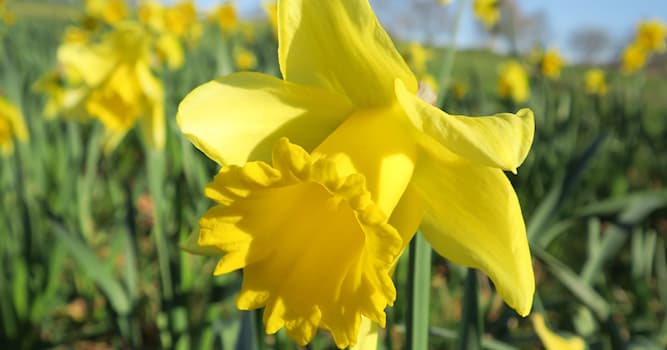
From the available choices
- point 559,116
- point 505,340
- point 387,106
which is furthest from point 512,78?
point 387,106

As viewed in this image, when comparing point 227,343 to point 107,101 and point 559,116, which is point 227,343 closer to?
point 107,101

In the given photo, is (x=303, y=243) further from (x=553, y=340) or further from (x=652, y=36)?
(x=652, y=36)

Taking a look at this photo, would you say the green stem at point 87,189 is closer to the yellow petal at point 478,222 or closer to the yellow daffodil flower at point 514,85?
the yellow petal at point 478,222

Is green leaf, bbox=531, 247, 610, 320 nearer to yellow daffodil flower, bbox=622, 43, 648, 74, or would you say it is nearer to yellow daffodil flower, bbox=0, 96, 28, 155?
yellow daffodil flower, bbox=0, 96, 28, 155

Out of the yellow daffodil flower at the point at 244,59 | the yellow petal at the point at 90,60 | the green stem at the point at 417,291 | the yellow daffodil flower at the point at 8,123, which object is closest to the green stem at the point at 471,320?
the green stem at the point at 417,291

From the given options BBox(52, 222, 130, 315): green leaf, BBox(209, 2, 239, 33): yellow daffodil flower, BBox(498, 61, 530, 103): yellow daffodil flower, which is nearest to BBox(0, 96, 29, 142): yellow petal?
BBox(52, 222, 130, 315): green leaf

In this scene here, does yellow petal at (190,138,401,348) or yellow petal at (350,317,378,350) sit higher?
yellow petal at (190,138,401,348)
